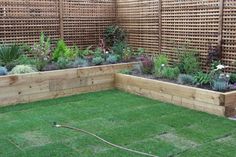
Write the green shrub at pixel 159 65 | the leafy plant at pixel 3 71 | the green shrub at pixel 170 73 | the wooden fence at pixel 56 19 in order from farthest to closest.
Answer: the wooden fence at pixel 56 19 < the green shrub at pixel 159 65 < the green shrub at pixel 170 73 < the leafy plant at pixel 3 71

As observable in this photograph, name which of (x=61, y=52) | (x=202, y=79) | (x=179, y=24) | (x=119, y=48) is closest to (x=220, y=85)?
(x=202, y=79)

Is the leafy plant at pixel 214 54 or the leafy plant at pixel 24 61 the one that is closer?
the leafy plant at pixel 214 54

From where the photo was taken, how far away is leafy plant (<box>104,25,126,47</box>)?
823 centimetres

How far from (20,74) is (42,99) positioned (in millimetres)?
595

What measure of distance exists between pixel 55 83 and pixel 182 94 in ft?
7.57

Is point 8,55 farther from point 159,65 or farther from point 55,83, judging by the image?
point 159,65

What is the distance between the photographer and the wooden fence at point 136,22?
595 centimetres

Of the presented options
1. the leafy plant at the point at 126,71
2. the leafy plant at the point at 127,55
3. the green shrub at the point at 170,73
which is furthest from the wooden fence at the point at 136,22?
the leafy plant at the point at 126,71

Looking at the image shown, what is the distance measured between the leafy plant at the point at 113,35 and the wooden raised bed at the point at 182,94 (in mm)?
1855

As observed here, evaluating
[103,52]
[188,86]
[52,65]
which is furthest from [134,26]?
[188,86]

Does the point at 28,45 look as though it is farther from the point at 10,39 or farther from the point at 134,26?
the point at 134,26

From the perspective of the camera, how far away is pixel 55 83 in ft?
19.8

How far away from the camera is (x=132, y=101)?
18.6 feet

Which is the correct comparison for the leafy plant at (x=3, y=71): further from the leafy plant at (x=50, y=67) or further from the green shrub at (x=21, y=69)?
the leafy plant at (x=50, y=67)
